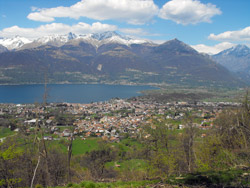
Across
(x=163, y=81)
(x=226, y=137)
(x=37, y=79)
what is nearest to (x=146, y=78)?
(x=163, y=81)

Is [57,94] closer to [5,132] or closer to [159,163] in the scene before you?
[5,132]

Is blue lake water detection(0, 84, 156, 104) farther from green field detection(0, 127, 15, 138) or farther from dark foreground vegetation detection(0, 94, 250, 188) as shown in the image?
dark foreground vegetation detection(0, 94, 250, 188)

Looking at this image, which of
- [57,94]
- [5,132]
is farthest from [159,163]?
[57,94]

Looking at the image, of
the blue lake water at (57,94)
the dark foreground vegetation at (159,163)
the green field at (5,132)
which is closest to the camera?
the dark foreground vegetation at (159,163)

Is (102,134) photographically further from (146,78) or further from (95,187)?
(146,78)

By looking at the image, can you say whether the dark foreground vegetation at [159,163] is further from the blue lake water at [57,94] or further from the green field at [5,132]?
the blue lake water at [57,94]

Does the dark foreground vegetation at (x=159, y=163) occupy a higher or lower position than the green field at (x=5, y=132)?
higher

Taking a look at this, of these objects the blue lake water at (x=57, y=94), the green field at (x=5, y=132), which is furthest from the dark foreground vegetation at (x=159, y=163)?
the blue lake water at (x=57, y=94)

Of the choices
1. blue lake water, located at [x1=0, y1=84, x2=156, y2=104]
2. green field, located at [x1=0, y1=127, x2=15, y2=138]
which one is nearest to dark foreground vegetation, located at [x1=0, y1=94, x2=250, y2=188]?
green field, located at [x1=0, y1=127, x2=15, y2=138]

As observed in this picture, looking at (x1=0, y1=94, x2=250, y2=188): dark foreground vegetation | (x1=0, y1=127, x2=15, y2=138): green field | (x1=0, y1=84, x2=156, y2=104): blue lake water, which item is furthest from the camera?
(x1=0, y1=84, x2=156, y2=104): blue lake water

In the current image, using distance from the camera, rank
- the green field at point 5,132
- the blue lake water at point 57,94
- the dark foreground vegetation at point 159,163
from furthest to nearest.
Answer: the blue lake water at point 57,94
the green field at point 5,132
the dark foreground vegetation at point 159,163

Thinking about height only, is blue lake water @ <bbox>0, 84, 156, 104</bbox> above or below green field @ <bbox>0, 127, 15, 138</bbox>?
above
